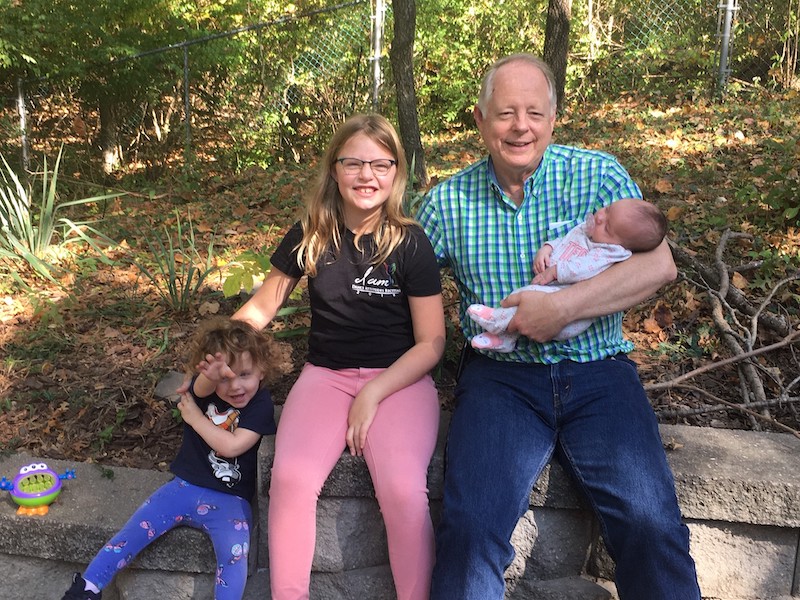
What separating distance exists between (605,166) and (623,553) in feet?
4.04

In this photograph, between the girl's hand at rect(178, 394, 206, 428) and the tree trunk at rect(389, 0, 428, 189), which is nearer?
the girl's hand at rect(178, 394, 206, 428)

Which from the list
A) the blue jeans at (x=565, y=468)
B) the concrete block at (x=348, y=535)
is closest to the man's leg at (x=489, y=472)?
the blue jeans at (x=565, y=468)

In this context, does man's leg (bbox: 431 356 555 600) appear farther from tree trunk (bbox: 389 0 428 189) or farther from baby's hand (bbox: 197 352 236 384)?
tree trunk (bbox: 389 0 428 189)

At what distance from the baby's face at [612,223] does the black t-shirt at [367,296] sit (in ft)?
1.72

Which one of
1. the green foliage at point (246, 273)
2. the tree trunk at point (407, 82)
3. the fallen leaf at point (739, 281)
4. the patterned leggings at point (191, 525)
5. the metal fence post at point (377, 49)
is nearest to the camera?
the patterned leggings at point (191, 525)

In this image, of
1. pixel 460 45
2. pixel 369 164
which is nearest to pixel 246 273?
pixel 369 164

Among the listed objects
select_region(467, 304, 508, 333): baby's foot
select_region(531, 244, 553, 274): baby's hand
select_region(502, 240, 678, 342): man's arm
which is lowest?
select_region(467, 304, 508, 333): baby's foot

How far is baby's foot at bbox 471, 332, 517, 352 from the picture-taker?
2.37m

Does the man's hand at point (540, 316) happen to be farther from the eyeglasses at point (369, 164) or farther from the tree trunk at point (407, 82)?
the tree trunk at point (407, 82)

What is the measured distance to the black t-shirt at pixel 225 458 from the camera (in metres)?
2.37

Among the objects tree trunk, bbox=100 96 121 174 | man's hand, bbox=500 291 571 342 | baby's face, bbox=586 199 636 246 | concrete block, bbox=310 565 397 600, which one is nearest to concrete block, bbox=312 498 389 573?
concrete block, bbox=310 565 397 600

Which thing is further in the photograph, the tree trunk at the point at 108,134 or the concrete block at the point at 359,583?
the tree trunk at the point at 108,134

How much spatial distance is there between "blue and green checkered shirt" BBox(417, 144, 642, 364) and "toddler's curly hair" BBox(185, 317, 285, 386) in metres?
0.70

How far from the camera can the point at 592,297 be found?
89.9 inches
